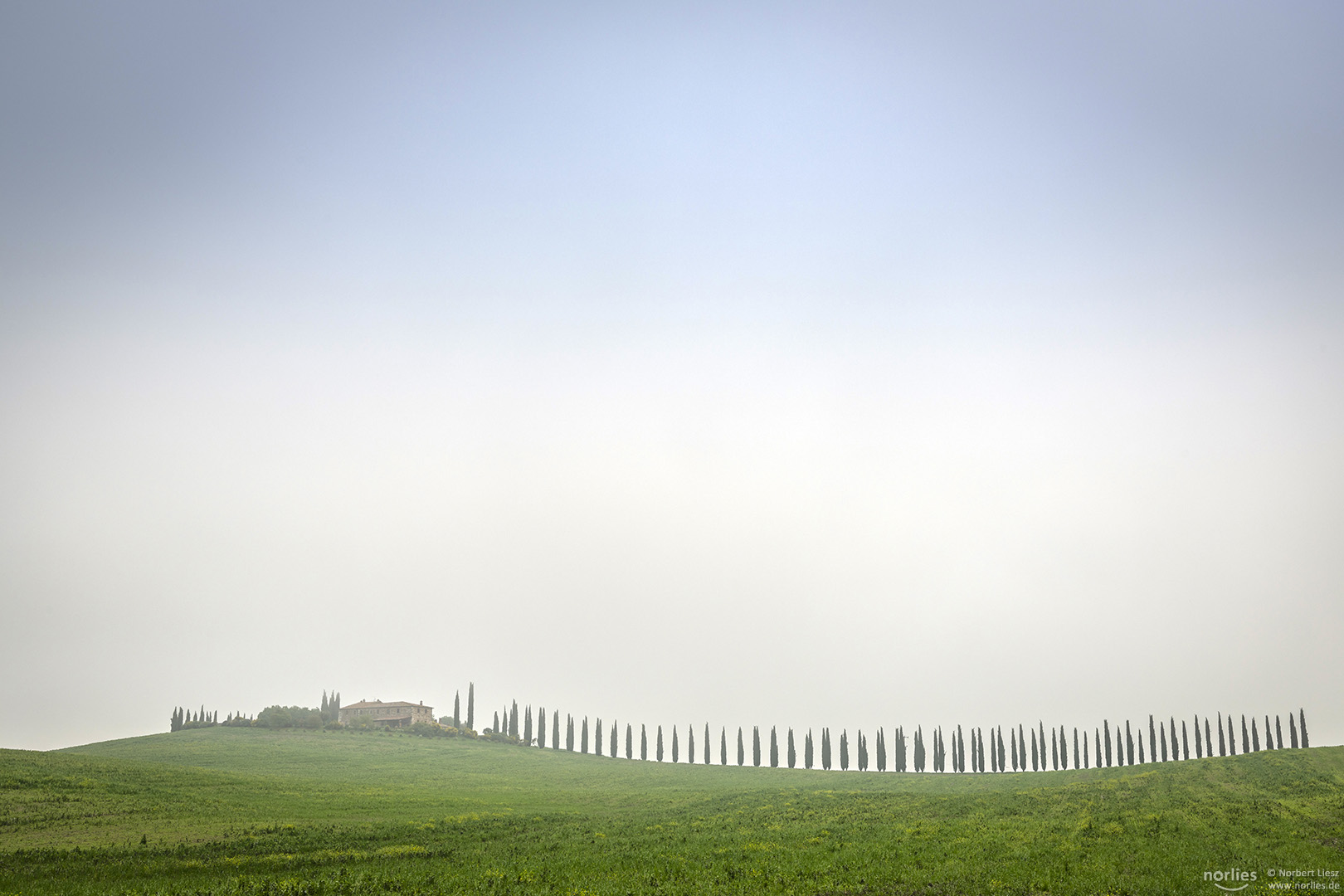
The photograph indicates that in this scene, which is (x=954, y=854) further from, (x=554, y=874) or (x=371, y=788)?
(x=371, y=788)

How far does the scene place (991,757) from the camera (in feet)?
441

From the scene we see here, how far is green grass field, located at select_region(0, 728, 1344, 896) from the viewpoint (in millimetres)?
38688

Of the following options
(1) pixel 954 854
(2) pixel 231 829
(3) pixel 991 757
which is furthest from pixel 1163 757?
(2) pixel 231 829

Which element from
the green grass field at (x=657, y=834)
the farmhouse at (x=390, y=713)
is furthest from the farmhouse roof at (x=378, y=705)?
the green grass field at (x=657, y=834)

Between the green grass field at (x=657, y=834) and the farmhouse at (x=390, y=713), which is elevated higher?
the green grass field at (x=657, y=834)

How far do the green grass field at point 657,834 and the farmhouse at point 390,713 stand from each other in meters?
90.0

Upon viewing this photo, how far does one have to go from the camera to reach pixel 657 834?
180ft

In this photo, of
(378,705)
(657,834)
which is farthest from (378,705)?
(657,834)

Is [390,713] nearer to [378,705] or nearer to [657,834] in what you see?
[378,705]

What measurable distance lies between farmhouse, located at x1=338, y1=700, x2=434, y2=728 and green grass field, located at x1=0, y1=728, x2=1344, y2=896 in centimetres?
8999

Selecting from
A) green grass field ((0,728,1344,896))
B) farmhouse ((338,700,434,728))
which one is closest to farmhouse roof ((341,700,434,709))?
farmhouse ((338,700,434,728))

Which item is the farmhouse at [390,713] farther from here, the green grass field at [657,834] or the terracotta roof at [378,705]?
the green grass field at [657,834]

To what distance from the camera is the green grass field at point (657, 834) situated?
127 ft

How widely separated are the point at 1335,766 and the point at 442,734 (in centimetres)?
13200
